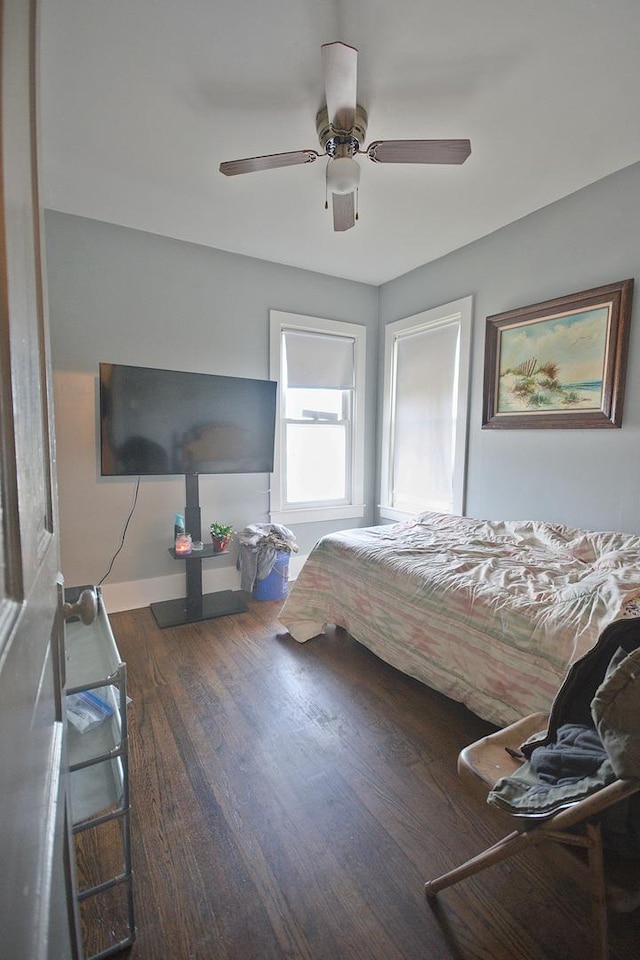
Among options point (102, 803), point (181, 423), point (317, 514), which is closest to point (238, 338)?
point (181, 423)

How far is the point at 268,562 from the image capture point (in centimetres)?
328

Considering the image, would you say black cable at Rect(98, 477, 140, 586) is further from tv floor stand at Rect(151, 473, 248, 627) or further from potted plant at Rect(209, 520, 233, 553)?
potted plant at Rect(209, 520, 233, 553)

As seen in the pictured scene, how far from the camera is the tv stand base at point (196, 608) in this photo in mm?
2959

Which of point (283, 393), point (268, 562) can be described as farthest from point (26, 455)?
point (283, 393)

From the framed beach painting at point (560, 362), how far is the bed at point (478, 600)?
28.7 inches

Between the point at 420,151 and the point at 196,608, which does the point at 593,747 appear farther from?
the point at 196,608

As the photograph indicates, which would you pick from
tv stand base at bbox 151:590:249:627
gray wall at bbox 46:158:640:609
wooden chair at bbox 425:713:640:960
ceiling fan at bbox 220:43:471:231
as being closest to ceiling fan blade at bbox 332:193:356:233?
ceiling fan at bbox 220:43:471:231

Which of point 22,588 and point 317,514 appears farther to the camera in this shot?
point 317,514

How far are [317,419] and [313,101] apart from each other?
7.79ft

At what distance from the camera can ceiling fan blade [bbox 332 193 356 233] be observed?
2129 mm

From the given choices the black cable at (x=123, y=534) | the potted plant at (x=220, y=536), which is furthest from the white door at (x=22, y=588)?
the black cable at (x=123, y=534)

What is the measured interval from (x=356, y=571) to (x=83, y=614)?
1.72 meters

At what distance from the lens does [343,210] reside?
7.29 ft

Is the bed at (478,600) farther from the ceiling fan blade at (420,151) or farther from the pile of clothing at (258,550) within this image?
the ceiling fan blade at (420,151)
